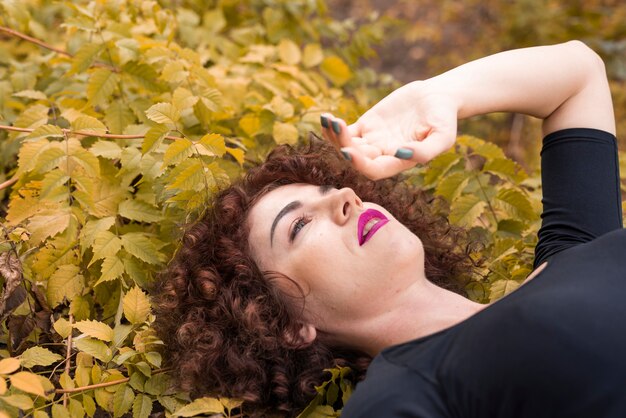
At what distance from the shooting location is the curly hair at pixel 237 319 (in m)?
1.98

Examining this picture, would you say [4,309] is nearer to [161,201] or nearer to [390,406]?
[161,201]

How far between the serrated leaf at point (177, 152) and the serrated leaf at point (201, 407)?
728 millimetres

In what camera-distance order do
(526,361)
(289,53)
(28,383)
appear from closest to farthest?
(526,361) → (28,383) → (289,53)

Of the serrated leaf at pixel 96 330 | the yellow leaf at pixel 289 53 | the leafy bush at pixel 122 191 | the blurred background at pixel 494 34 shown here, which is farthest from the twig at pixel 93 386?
the blurred background at pixel 494 34

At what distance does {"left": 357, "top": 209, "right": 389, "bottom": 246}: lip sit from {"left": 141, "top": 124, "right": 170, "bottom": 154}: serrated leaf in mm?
730

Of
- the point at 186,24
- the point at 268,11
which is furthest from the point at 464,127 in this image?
the point at 186,24

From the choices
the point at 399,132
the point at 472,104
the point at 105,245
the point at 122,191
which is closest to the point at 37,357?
the point at 105,245

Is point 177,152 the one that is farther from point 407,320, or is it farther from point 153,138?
point 407,320

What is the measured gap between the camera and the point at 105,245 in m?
2.18

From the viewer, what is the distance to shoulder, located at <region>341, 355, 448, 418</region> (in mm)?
1534

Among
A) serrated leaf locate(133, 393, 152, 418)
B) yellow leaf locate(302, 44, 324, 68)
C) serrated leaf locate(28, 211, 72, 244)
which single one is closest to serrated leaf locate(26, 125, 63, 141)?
serrated leaf locate(28, 211, 72, 244)

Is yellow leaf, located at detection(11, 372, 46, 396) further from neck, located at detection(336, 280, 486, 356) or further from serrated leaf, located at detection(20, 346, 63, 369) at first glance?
neck, located at detection(336, 280, 486, 356)

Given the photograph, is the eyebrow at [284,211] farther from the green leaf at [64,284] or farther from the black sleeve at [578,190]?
the black sleeve at [578,190]

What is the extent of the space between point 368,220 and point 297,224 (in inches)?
8.3
